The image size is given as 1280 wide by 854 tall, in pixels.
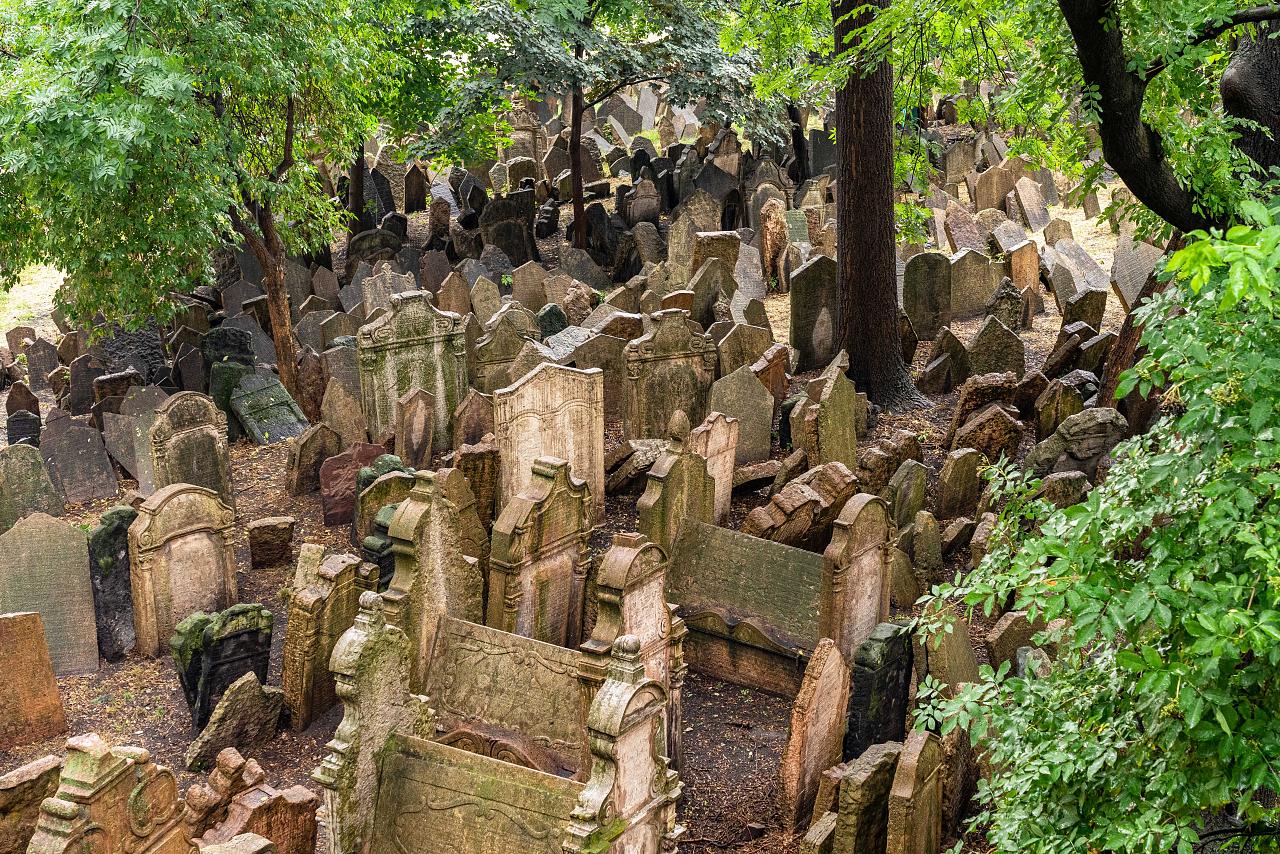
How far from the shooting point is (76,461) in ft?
37.1

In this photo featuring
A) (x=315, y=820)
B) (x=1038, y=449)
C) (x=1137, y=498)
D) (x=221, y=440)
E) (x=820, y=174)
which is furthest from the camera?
(x=820, y=174)

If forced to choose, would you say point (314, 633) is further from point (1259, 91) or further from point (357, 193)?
point (357, 193)

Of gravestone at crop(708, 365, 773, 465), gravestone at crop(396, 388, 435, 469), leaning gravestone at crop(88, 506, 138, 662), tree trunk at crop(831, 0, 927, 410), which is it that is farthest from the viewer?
tree trunk at crop(831, 0, 927, 410)

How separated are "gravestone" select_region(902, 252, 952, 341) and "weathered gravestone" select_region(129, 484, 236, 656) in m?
8.65

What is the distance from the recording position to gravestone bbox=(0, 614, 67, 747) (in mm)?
7547

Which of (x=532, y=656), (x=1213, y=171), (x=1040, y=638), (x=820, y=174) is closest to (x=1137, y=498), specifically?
(x=1040, y=638)

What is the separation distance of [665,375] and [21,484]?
5.47 m

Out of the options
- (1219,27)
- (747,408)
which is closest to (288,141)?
(747,408)

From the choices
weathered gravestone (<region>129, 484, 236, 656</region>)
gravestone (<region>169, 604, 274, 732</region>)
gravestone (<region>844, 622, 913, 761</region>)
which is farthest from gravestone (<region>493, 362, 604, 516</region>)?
gravestone (<region>844, 622, 913, 761</region>)

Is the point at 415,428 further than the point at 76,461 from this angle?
No

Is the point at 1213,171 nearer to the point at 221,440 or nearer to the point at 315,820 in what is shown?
the point at 315,820

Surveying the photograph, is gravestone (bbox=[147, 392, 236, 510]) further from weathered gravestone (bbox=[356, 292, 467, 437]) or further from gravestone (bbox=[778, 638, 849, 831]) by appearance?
gravestone (bbox=[778, 638, 849, 831])

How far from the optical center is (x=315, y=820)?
6.25 m

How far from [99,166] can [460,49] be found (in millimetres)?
8775
